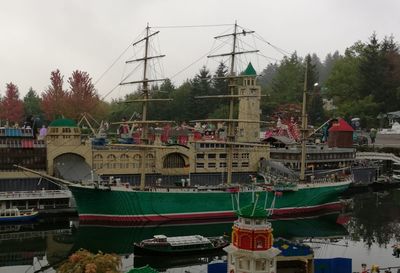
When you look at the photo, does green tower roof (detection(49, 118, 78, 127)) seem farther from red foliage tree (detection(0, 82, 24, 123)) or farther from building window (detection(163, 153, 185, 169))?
red foliage tree (detection(0, 82, 24, 123))

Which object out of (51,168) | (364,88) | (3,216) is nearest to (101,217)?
(3,216)

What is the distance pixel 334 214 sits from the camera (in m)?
58.3

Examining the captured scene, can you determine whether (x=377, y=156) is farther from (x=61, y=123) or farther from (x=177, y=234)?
(x=61, y=123)

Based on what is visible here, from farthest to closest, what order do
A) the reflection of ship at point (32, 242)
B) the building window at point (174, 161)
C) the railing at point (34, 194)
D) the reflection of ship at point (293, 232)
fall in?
the building window at point (174, 161)
the railing at point (34, 194)
the reflection of ship at point (32, 242)
the reflection of ship at point (293, 232)

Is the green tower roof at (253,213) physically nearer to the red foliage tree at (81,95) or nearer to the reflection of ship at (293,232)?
the reflection of ship at (293,232)

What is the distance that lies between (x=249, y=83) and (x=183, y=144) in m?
18.3

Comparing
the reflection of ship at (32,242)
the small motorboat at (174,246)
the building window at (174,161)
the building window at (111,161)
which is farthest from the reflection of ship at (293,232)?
the building window at (111,161)

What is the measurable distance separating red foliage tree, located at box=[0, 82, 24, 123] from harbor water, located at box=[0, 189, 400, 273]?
49554mm

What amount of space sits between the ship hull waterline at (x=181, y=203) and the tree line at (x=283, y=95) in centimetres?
3748

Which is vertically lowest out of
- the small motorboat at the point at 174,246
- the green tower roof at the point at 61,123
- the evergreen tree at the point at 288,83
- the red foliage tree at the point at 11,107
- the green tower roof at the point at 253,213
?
the small motorboat at the point at 174,246

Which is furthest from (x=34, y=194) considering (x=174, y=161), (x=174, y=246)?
(x=174, y=246)

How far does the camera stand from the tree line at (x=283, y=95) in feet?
307

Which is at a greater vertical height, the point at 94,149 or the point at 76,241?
the point at 94,149

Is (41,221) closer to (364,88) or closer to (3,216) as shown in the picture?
(3,216)
